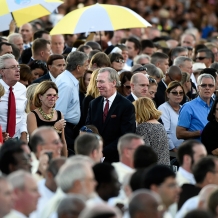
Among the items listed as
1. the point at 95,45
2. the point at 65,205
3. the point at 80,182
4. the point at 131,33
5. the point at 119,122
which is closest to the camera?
the point at 65,205

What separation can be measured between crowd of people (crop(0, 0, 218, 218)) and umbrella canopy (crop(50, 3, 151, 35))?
0.41 meters

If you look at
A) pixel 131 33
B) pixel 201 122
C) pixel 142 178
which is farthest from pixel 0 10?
pixel 131 33

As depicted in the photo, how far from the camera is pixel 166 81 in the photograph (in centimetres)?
1516

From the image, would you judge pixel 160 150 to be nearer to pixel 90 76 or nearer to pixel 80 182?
pixel 90 76

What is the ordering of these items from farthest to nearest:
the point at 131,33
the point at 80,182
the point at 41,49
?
the point at 131,33 < the point at 41,49 < the point at 80,182

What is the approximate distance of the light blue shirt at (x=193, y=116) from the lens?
13.2 m

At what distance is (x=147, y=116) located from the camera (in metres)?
12.3

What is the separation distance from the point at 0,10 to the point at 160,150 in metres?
3.57

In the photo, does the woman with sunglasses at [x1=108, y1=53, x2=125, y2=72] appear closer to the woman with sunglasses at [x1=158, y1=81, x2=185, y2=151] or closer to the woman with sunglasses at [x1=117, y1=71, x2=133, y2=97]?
the woman with sunglasses at [x1=117, y1=71, x2=133, y2=97]

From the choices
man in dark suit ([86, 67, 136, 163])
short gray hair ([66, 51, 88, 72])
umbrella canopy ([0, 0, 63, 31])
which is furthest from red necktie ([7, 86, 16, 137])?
umbrella canopy ([0, 0, 63, 31])

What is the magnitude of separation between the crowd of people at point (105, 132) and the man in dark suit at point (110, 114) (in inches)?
0.5

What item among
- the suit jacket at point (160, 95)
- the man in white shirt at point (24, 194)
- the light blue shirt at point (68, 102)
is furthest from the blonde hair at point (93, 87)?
the man in white shirt at point (24, 194)

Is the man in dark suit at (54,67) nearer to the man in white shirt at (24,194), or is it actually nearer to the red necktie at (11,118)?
the red necktie at (11,118)

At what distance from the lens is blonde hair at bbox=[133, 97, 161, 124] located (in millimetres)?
12336
